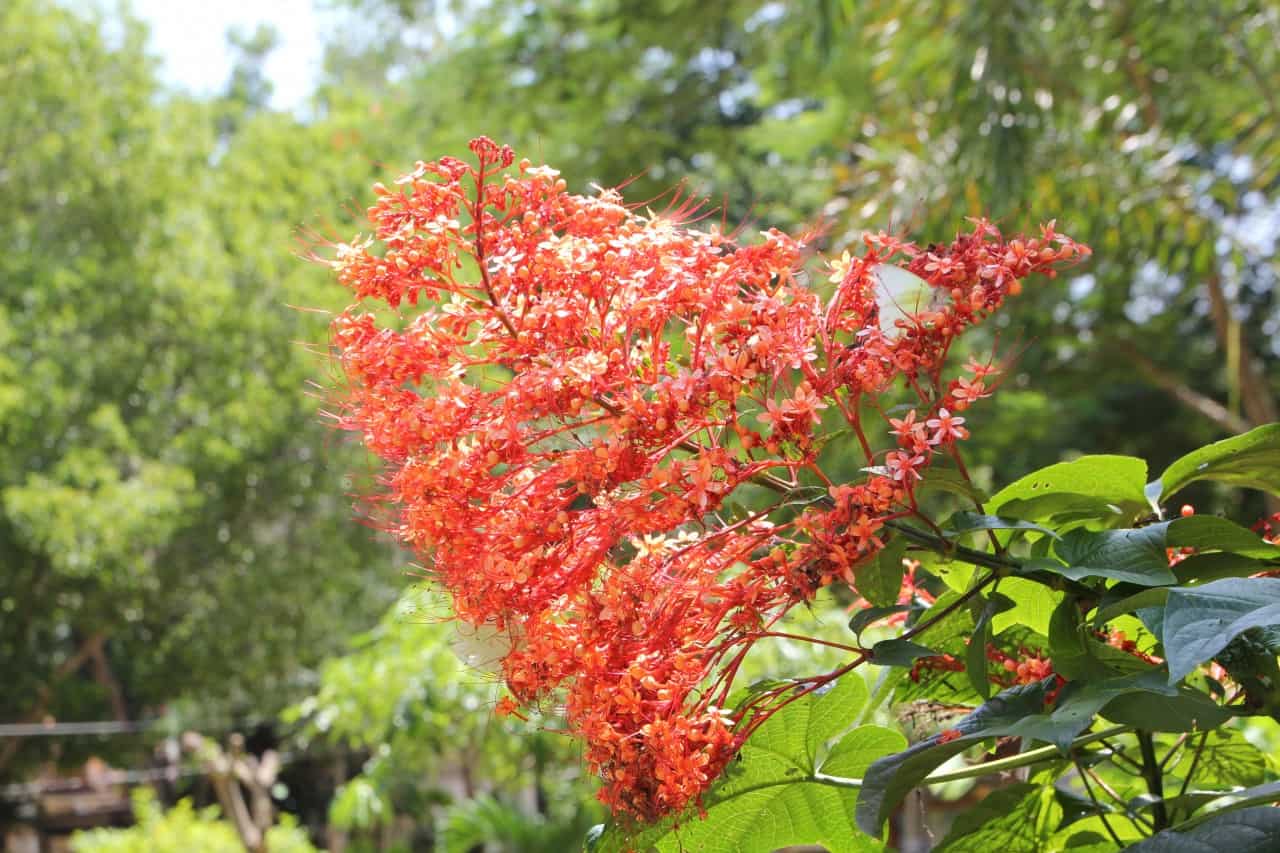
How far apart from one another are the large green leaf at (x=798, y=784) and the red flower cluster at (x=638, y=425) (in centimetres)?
3

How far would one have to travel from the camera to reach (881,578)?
0.75 m

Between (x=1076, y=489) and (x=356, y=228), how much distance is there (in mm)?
4585

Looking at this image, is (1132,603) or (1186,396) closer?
(1132,603)

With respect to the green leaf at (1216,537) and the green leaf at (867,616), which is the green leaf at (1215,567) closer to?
the green leaf at (1216,537)

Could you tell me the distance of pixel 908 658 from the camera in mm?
726

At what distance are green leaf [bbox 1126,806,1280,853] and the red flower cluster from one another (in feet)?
0.66

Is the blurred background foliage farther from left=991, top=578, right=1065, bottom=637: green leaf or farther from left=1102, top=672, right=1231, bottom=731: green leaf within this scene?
left=1102, top=672, right=1231, bottom=731: green leaf

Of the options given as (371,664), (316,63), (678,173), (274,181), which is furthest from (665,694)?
(316,63)

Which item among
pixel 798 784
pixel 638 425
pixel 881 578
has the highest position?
pixel 638 425

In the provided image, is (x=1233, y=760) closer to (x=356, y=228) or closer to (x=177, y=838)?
(x=356, y=228)

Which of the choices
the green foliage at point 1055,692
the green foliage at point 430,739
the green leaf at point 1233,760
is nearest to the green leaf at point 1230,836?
the green foliage at point 1055,692

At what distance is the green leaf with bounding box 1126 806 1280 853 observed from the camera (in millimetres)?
644

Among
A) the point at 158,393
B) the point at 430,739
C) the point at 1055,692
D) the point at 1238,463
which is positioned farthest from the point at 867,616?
the point at 158,393

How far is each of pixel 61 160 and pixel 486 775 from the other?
537 cm
